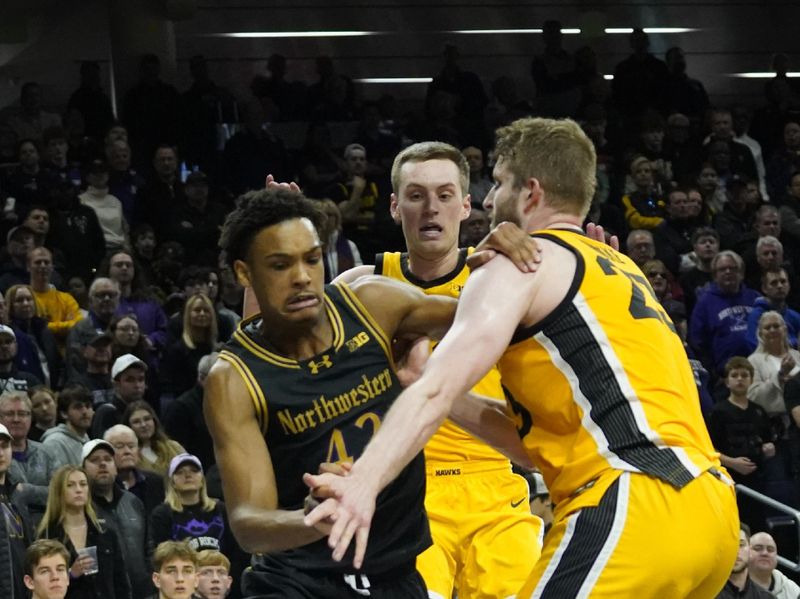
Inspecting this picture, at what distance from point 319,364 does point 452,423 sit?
5.87 ft

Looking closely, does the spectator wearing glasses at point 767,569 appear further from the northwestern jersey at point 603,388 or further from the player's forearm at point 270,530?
the player's forearm at point 270,530

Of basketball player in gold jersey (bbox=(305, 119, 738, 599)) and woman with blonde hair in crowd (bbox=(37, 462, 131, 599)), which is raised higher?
basketball player in gold jersey (bbox=(305, 119, 738, 599))

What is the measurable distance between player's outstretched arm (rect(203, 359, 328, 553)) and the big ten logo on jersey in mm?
416

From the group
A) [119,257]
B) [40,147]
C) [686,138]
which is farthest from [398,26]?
[119,257]

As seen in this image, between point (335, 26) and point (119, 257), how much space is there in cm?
942

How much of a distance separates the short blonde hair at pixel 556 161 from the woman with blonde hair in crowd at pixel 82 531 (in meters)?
6.37

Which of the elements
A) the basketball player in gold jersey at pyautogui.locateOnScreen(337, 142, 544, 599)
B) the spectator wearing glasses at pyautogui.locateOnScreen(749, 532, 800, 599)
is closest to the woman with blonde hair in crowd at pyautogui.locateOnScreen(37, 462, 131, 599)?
the basketball player in gold jersey at pyautogui.locateOnScreen(337, 142, 544, 599)

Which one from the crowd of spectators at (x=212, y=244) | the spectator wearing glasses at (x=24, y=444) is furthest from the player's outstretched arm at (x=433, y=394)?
the spectator wearing glasses at (x=24, y=444)

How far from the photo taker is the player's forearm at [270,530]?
463cm

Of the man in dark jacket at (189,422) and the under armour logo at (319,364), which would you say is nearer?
the under armour logo at (319,364)

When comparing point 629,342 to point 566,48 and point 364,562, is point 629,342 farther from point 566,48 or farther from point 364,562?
point 566,48

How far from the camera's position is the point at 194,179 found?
15641 mm

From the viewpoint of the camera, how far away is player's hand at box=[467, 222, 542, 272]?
15.2 feet

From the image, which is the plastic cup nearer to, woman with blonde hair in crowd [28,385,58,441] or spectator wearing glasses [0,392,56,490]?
spectator wearing glasses [0,392,56,490]
